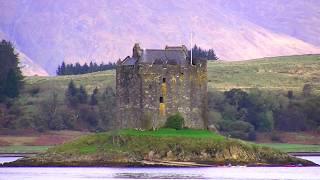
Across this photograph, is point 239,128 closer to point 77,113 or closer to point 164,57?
point 77,113

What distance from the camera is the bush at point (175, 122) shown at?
126688 millimetres

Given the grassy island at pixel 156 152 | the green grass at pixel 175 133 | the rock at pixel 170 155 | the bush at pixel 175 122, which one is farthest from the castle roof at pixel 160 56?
the rock at pixel 170 155

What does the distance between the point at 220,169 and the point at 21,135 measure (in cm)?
6250

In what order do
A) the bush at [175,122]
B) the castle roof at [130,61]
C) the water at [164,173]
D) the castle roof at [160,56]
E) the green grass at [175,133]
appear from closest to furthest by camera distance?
1. the water at [164,173]
2. the green grass at [175,133]
3. the bush at [175,122]
4. the castle roof at [160,56]
5. the castle roof at [130,61]

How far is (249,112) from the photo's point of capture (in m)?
182

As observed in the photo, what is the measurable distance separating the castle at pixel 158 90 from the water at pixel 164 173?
405 inches

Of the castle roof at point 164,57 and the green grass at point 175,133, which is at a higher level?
the castle roof at point 164,57

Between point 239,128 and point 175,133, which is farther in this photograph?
point 239,128

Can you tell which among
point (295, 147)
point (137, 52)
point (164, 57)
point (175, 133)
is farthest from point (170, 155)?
point (295, 147)

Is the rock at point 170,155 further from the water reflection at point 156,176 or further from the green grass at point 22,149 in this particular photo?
the green grass at point 22,149

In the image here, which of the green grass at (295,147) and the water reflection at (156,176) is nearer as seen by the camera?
the water reflection at (156,176)

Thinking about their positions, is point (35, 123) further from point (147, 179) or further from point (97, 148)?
point (147, 179)

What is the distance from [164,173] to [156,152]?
11.2 m

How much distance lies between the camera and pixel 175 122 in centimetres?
12662
